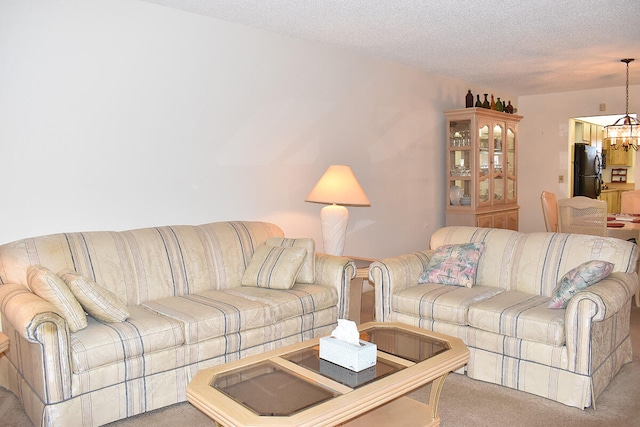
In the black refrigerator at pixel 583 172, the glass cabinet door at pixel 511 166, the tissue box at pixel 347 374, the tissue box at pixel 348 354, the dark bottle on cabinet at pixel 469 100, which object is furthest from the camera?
the black refrigerator at pixel 583 172

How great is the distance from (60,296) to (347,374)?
4.75 feet

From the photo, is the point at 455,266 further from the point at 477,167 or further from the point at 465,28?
the point at 477,167

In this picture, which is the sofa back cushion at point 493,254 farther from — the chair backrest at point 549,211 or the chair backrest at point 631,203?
the chair backrest at point 631,203


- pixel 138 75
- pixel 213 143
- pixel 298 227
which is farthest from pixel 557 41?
pixel 138 75

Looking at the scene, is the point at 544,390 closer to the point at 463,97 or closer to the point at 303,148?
the point at 303,148

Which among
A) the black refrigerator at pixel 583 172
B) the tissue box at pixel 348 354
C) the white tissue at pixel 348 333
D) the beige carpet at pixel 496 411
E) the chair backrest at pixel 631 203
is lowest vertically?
the beige carpet at pixel 496 411

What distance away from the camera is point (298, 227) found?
15.6ft

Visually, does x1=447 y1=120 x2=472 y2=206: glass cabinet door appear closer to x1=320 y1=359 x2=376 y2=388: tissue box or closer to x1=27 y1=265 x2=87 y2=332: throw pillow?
x1=320 y1=359 x2=376 y2=388: tissue box

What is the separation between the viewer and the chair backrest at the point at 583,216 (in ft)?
15.5

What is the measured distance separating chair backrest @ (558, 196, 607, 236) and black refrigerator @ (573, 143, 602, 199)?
3.26m

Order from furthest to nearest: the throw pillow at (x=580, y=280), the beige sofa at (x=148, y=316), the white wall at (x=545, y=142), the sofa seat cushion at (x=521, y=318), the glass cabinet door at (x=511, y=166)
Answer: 1. the white wall at (x=545, y=142)
2. the glass cabinet door at (x=511, y=166)
3. the throw pillow at (x=580, y=280)
4. the sofa seat cushion at (x=521, y=318)
5. the beige sofa at (x=148, y=316)

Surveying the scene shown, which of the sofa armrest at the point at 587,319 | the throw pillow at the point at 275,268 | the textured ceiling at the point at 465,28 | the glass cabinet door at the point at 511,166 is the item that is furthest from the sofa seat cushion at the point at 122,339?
the glass cabinet door at the point at 511,166

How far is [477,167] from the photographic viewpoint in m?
6.20

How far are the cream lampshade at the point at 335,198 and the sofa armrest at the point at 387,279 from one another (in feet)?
2.59
